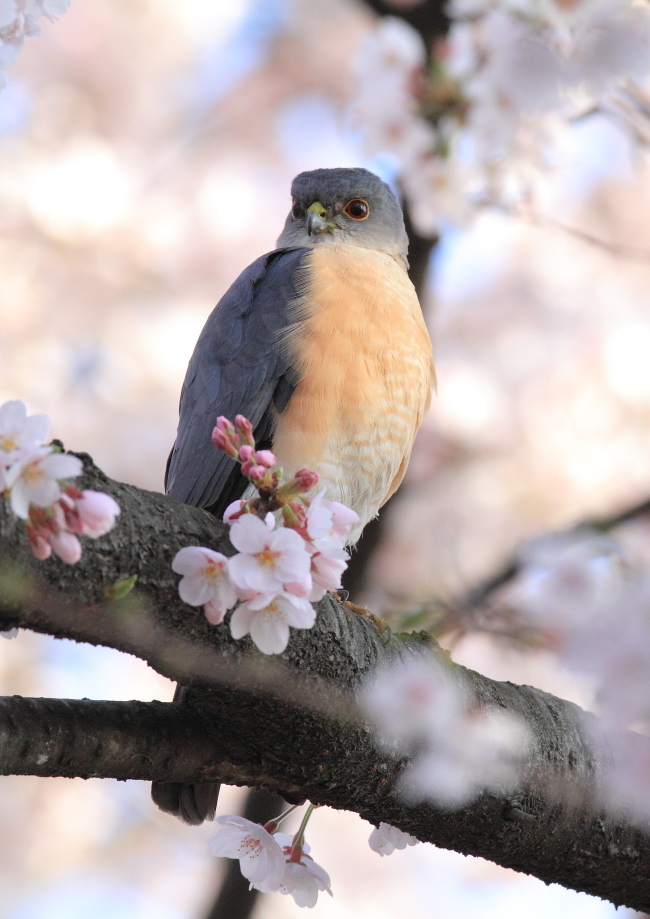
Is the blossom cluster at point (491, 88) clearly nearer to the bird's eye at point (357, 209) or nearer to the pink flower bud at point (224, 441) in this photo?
the bird's eye at point (357, 209)

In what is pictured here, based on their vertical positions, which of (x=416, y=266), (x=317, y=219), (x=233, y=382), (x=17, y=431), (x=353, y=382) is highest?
(x=416, y=266)

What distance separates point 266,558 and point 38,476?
1.22 ft

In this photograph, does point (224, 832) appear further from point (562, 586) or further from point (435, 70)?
point (435, 70)

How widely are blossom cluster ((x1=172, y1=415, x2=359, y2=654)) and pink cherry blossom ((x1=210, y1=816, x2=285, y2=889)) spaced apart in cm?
82

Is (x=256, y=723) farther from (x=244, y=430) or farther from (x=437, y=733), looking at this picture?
(x=244, y=430)

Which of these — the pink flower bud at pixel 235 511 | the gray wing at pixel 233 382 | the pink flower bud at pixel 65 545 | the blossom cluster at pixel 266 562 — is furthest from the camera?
the gray wing at pixel 233 382

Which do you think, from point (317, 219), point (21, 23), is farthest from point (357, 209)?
point (21, 23)

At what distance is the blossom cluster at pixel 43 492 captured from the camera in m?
1.32

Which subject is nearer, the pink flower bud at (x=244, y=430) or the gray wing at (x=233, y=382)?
the pink flower bud at (x=244, y=430)

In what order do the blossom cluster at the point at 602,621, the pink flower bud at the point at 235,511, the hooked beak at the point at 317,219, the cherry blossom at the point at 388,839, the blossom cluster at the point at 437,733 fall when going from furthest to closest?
the hooked beak at the point at 317,219 < the cherry blossom at the point at 388,839 < the blossom cluster at the point at 437,733 < the blossom cluster at the point at 602,621 < the pink flower bud at the point at 235,511

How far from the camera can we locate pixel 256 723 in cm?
193

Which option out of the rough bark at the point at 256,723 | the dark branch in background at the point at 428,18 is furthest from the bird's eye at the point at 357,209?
the rough bark at the point at 256,723

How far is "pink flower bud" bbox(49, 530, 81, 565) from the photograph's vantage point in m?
1.41

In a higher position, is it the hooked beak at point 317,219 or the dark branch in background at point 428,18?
the dark branch in background at point 428,18
